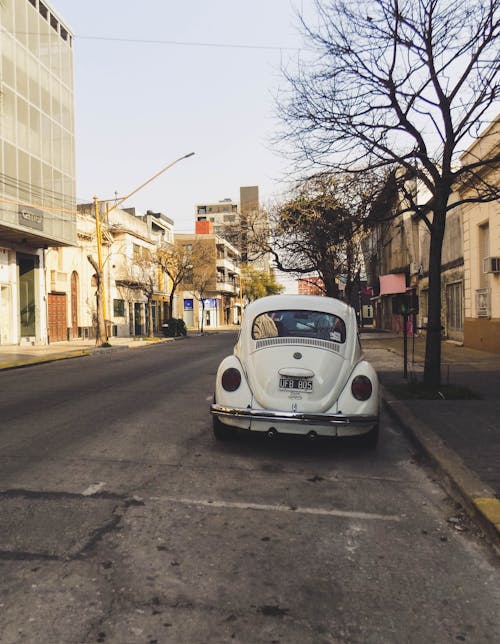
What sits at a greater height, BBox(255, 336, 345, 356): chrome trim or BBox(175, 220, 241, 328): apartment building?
BBox(175, 220, 241, 328): apartment building

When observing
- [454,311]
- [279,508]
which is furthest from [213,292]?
[279,508]

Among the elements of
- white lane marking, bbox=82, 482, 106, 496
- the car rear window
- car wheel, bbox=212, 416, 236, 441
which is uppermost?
the car rear window

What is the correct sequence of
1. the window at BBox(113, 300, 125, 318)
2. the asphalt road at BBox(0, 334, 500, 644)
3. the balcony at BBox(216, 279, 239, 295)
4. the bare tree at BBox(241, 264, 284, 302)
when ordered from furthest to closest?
the bare tree at BBox(241, 264, 284, 302), the balcony at BBox(216, 279, 239, 295), the window at BBox(113, 300, 125, 318), the asphalt road at BBox(0, 334, 500, 644)

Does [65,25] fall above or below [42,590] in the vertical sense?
above

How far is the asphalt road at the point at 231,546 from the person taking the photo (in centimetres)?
256

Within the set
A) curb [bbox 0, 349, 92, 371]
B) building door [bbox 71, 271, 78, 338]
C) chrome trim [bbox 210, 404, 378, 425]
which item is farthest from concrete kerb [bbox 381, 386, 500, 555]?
building door [bbox 71, 271, 78, 338]

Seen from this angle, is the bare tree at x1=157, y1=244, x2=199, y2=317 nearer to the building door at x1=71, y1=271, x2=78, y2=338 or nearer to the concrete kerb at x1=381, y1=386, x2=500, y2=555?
the building door at x1=71, y1=271, x2=78, y2=338

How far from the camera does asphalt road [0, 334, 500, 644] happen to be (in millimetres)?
2557

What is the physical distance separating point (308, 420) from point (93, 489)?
84.6 inches

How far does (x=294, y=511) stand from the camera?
407cm

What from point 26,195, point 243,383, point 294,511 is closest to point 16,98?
point 26,195

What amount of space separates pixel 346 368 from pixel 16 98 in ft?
79.9

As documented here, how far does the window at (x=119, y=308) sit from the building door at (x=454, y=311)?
81.8 feet

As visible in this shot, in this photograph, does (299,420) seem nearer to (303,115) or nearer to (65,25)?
(303,115)
